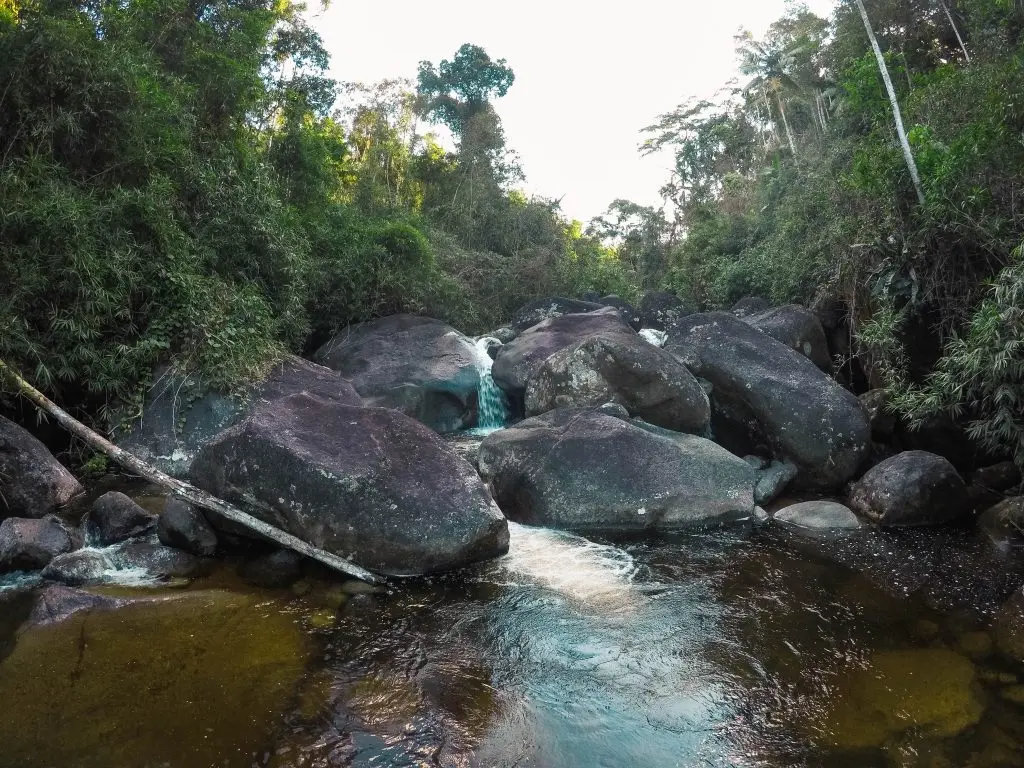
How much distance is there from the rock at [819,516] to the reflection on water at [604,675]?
114 cm

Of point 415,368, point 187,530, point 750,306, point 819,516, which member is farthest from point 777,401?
point 187,530

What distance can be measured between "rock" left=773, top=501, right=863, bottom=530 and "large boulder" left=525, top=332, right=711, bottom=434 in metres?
2.09

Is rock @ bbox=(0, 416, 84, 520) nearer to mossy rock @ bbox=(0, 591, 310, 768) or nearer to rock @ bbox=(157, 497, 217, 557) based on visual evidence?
rock @ bbox=(157, 497, 217, 557)

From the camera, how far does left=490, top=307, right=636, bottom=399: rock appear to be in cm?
1294

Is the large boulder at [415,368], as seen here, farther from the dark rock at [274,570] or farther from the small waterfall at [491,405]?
the dark rock at [274,570]

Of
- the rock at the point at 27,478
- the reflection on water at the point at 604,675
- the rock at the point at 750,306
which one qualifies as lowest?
the reflection on water at the point at 604,675

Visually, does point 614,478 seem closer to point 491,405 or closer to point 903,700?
point 903,700

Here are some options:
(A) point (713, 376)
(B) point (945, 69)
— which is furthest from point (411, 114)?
(A) point (713, 376)

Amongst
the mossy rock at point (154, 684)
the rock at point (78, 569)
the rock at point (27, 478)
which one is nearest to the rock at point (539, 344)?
the rock at point (27, 478)

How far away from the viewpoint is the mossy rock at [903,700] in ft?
13.7

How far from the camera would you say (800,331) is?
1251cm

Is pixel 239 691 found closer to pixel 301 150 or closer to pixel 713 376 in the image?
pixel 713 376

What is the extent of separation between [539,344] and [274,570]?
314 inches

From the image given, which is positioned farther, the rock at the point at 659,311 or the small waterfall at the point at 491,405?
the rock at the point at 659,311
